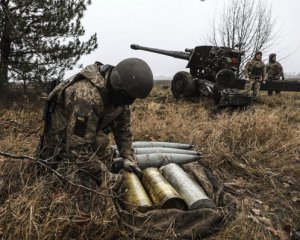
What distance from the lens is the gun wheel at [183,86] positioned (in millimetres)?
11459

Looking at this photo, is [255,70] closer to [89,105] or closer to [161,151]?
[161,151]

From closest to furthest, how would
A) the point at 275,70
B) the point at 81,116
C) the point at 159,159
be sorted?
1. the point at 81,116
2. the point at 159,159
3. the point at 275,70

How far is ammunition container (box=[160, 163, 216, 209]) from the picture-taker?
3780 millimetres

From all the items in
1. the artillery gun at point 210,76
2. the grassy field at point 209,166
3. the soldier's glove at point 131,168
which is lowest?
the grassy field at point 209,166

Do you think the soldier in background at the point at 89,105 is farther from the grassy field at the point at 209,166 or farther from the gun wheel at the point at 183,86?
the gun wheel at the point at 183,86

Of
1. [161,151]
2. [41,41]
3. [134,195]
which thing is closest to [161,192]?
[134,195]

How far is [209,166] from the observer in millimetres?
5375

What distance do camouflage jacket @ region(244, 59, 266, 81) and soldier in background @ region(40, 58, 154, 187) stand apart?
880 cm

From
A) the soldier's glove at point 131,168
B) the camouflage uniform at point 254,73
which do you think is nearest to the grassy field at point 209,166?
the soldier's glove at point 131,168

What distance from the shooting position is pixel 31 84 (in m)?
9.96

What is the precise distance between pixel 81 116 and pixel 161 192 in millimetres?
1043

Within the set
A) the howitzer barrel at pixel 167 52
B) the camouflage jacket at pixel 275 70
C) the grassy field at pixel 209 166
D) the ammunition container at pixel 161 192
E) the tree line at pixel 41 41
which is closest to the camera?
the grassy field at pixel 209 166

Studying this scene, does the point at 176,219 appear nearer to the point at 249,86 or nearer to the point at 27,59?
the point at 27,59

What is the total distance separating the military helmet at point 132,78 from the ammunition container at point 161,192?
0.92 meters
